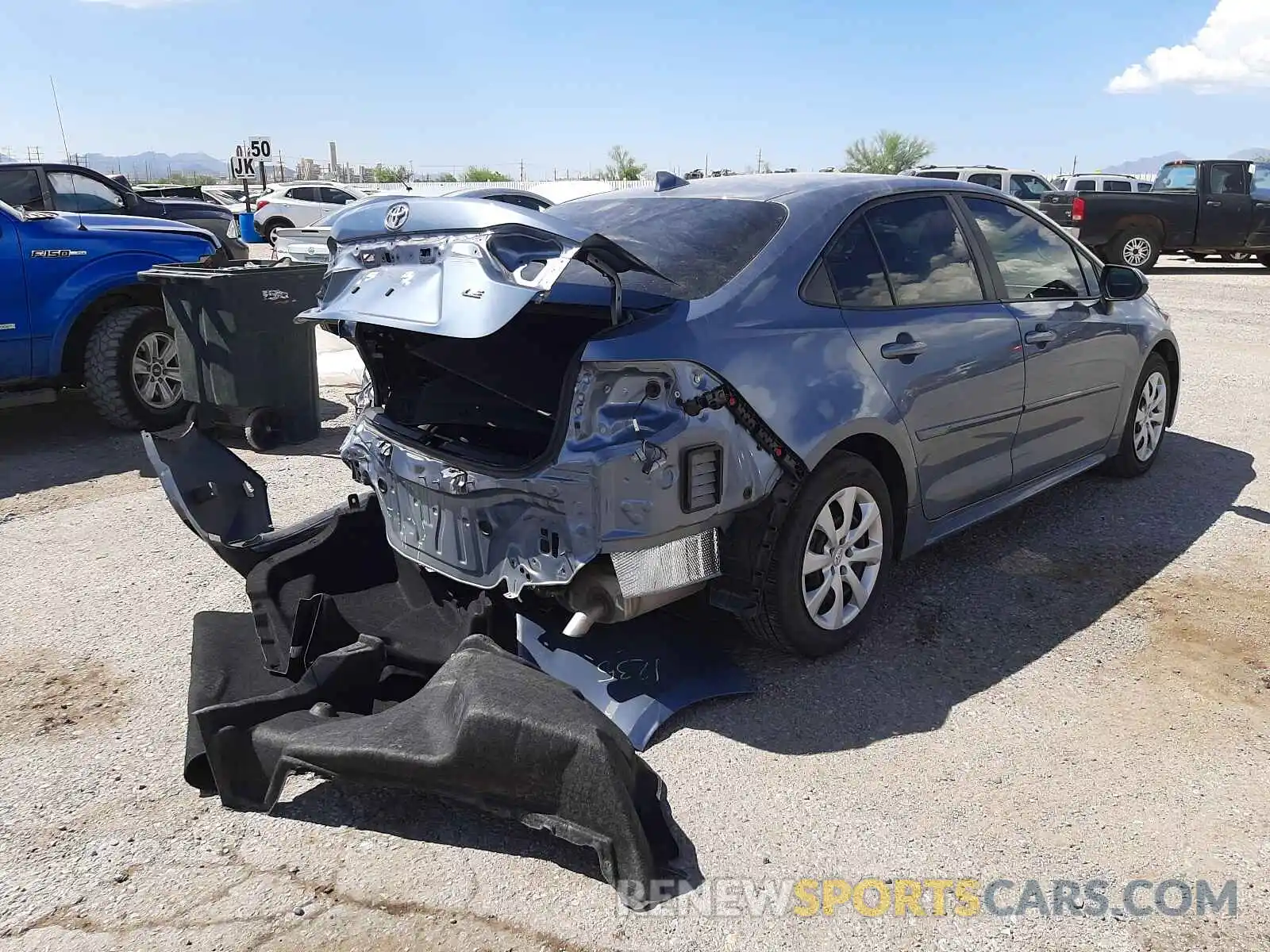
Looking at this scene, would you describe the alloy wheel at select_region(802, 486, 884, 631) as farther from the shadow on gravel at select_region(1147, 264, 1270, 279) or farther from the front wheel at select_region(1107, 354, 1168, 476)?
the shadow on gravel at select_region(1147, 264, 1270, 279)

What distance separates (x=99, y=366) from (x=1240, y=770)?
7098 mm

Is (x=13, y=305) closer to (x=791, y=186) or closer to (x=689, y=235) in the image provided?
(x=689, y=235)

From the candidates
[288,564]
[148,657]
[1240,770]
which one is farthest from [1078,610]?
[148,657]

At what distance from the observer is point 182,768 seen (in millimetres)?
3232

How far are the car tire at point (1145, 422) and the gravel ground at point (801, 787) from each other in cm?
91

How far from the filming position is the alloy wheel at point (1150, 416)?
5855 millimetres

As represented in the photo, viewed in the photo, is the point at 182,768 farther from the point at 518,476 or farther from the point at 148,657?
the point at 518,476

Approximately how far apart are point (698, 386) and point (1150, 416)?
3998 millimetres

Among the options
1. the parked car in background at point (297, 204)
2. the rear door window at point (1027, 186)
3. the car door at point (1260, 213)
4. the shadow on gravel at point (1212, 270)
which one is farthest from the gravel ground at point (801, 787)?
the parked car in background at point (297, 204)

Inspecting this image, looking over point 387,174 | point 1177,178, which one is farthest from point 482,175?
point 1177,178

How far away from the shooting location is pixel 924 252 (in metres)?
4.21

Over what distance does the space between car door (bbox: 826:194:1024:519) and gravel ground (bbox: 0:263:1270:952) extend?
2.00 ft

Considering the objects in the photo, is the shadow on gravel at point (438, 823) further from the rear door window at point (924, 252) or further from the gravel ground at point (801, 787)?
the rear door window at point (924, 252)

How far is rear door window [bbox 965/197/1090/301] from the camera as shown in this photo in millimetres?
4645
